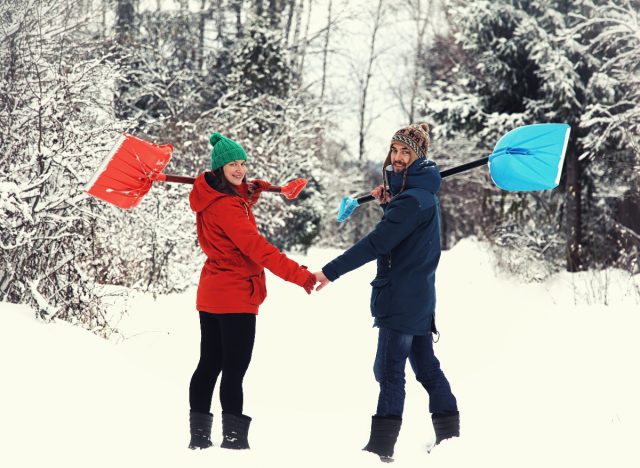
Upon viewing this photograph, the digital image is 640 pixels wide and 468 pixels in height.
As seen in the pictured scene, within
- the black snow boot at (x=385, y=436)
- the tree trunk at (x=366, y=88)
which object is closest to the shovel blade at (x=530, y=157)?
the black snow boot at (x=385, y=436)

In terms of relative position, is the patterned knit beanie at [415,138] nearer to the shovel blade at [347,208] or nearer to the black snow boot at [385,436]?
the shovel blade at [347,208]

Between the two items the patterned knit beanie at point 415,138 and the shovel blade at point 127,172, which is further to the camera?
the shovel blade at point 127,172

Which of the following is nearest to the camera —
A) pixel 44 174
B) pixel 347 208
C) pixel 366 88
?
pixel 347 208

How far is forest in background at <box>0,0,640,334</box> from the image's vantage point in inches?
226

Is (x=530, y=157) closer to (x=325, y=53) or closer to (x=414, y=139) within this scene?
(x=414, y=139)

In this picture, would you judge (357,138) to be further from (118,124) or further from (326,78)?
(118,124)

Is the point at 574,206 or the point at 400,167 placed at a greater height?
the point at 574,206

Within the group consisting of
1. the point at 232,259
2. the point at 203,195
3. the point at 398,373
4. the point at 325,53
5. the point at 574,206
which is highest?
the point at 325,53

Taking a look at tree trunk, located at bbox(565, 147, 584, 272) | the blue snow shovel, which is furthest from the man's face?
tree trunk, located at bbox(565, 147, 584, 272)

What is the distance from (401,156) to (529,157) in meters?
0.94

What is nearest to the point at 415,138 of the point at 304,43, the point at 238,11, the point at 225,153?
the point at 225,153

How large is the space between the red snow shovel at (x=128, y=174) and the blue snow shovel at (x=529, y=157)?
1170mm

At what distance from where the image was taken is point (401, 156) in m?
3.78

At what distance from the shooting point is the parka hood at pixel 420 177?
371 centimetres
